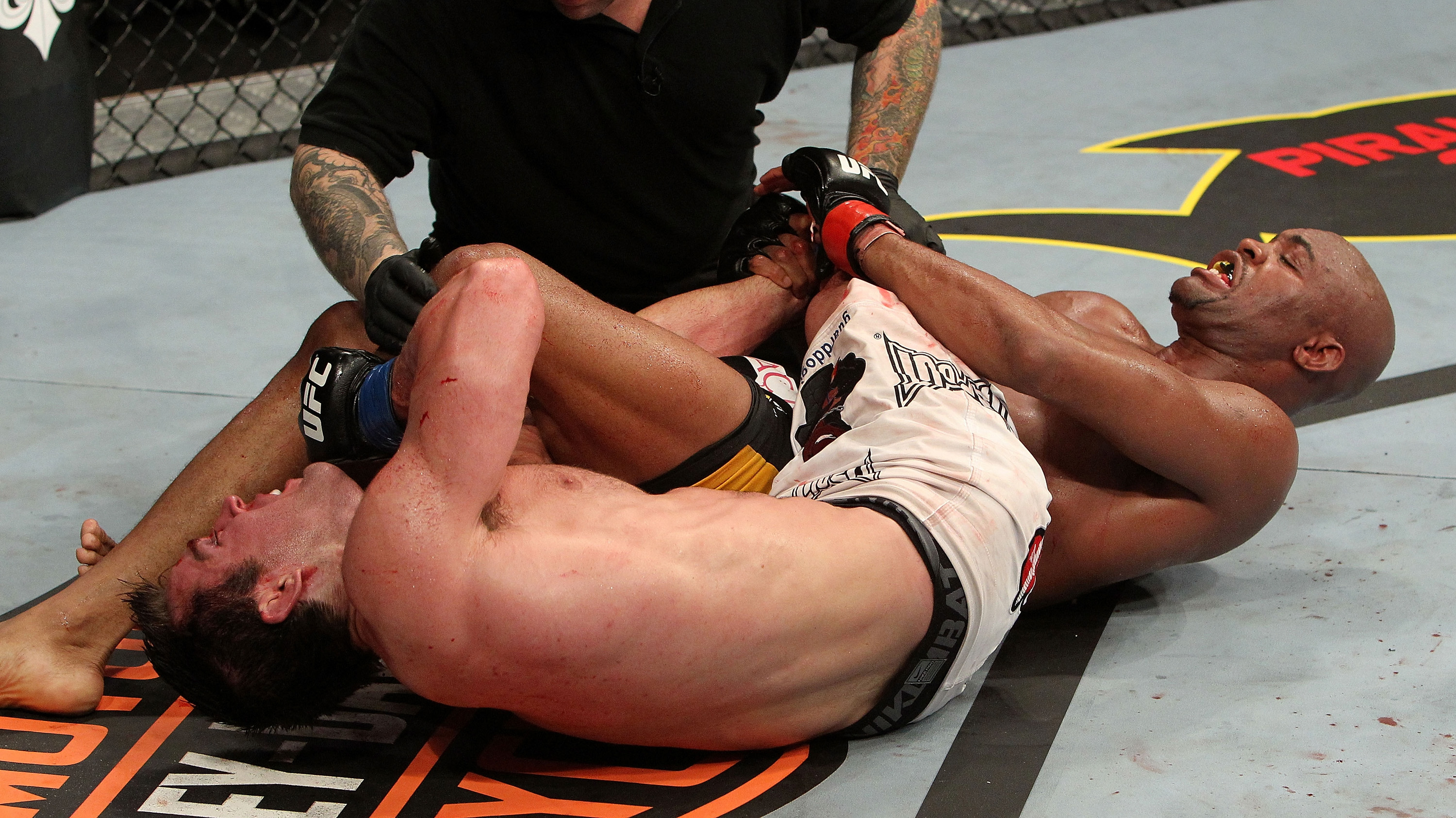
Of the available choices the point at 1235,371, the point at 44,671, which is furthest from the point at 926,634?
the point at 44,671

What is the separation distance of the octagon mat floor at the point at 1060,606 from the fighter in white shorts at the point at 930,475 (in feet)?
0.50

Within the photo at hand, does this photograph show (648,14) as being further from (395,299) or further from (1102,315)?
(1102,315)

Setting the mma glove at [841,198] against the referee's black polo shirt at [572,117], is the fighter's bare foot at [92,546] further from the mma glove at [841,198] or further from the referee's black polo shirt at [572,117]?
the mma glove at [841,198]

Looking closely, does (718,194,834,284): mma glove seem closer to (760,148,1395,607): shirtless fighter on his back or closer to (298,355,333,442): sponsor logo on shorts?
(760,148,1395,607): shirtless fighter on his back

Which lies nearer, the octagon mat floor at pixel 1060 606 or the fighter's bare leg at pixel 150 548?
the octagon mat floor at pixel 1060 606

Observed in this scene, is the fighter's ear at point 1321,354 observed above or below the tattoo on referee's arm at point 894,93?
below

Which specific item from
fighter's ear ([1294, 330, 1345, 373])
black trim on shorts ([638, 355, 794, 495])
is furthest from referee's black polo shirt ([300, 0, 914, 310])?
fighter's ear ([1294, 330, 1345, 373])

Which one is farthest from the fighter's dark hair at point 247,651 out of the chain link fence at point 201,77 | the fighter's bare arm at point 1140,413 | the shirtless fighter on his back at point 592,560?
the chain link fence at point 201,77

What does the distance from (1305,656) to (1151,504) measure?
0.31m

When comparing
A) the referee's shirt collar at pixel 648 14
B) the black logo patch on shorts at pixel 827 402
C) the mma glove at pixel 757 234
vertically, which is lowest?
the black logo patch on shorts at pixel 827 402

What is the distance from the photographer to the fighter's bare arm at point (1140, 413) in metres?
1.75

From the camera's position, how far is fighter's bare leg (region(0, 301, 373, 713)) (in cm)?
176

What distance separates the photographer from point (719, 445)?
187 cm

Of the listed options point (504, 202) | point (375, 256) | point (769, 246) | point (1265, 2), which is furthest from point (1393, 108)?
point (375, 256)
